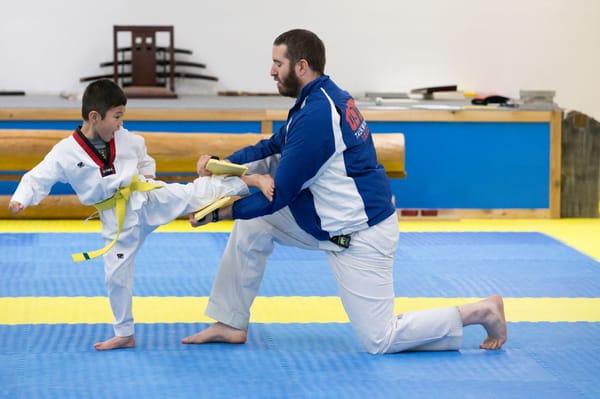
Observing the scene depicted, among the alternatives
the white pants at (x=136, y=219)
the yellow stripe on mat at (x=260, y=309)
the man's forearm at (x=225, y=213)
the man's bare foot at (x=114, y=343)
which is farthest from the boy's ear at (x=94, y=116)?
the yellow stripe on mat at (x=260, y=309)

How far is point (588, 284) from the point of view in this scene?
16.6 ft

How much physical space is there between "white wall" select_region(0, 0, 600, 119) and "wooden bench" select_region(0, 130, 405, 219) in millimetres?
2032

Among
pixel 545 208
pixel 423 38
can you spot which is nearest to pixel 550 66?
pixel 423 38

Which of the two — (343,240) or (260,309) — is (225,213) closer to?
(343,240)

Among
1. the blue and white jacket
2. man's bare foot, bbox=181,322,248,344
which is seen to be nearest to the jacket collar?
the blue and white jacket

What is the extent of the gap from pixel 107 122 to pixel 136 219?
0.34 metres

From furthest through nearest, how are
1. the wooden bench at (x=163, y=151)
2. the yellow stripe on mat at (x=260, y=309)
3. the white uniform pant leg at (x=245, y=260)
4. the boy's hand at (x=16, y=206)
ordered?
the wooden bench at (x=163, y=151) → the yellow stripe on mat at (x=260, y=309) → the white uniform pant leg at (x=245, y=260) → the boy's hand at (x=16, y=206)

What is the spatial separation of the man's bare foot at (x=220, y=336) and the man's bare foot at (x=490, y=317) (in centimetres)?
78

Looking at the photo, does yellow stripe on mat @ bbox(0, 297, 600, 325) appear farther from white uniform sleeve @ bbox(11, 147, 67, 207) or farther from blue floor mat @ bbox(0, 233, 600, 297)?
white uniform sleeve @ bbox(11, 147, 67, 207)

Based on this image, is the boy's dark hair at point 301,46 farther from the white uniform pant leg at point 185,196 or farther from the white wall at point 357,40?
the white wall at point 357,40

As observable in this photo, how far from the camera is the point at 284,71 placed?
12.2 ft

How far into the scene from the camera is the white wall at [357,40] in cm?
884

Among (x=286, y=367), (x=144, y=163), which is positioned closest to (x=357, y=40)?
(x=144, y=163)

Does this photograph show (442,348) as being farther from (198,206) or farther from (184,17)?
(184,17)
